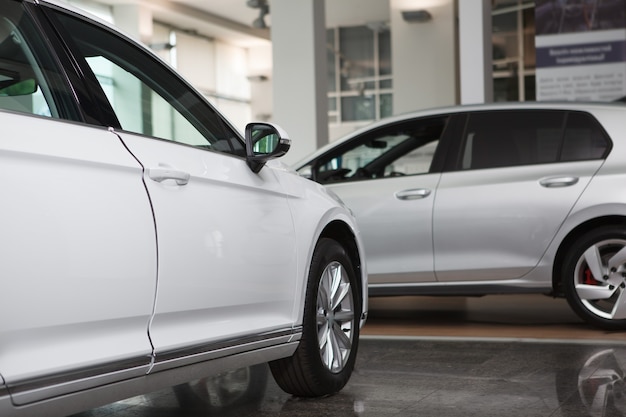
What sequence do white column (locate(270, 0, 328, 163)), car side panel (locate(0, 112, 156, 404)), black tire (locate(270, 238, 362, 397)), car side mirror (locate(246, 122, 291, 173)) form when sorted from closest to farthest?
car side panel (locate(0, 112, 156, 404)) < car side mirror (locate(246, 122, 291, 173)) < black tire (locate(270, 238, 362, 397)) < white column (locate(270, 0, 328, 163))

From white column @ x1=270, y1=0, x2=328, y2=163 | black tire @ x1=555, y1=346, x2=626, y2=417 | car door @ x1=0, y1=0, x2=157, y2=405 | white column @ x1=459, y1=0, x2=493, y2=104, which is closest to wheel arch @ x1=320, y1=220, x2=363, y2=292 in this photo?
black tire @ x1=555, y1=346, x2=626, y2=417

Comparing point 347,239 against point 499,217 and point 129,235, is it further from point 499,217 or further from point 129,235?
point 499,217

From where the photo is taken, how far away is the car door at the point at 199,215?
3221mm

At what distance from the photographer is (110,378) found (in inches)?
115

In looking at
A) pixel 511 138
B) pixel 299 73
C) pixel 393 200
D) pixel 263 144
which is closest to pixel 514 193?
pixel 511 138

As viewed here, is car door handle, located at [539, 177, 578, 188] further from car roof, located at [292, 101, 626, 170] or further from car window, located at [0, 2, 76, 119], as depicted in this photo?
car window, located at [0, 2, 76, 119]

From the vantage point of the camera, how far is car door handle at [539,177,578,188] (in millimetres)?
6543

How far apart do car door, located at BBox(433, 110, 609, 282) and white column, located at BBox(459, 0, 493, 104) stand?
3.91 meters

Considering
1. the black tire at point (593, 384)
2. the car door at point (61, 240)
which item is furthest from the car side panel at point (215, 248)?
the black tire at point (593, 384)

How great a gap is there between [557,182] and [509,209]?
37cm

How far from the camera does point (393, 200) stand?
22.7 ft

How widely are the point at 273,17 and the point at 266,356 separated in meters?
8.39

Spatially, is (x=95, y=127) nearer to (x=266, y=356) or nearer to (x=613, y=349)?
(x=266, y=356)

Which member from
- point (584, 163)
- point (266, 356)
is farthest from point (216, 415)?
point (584, 163)
